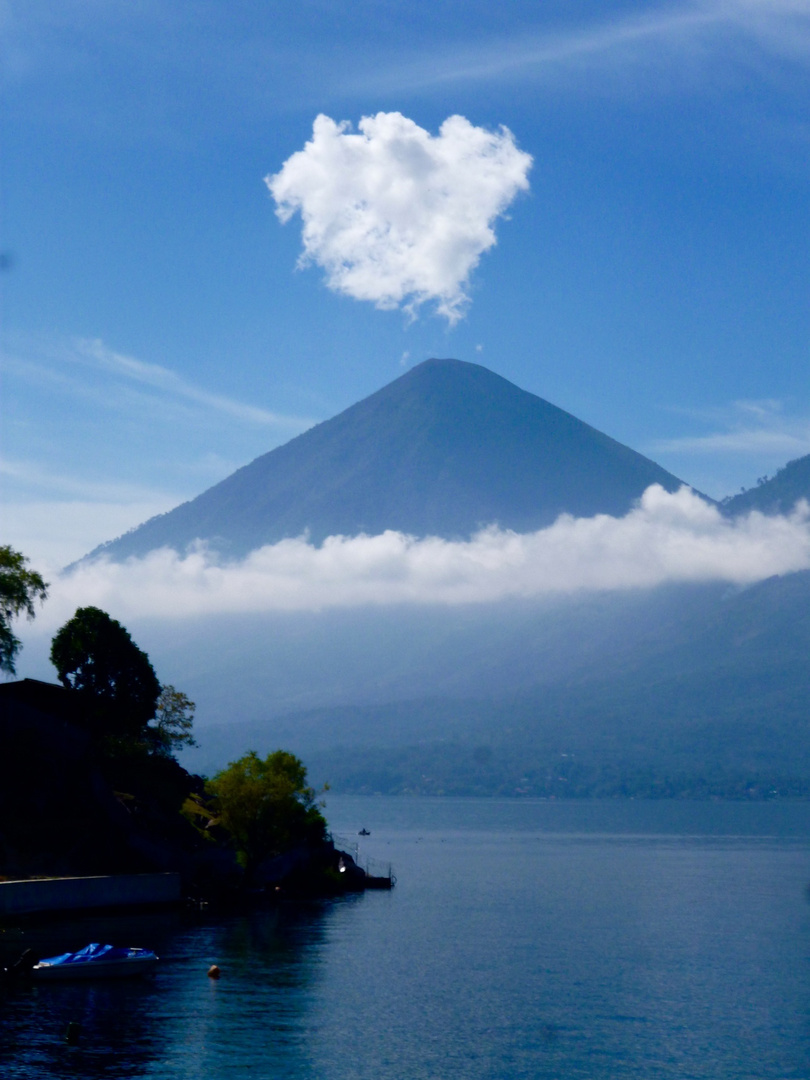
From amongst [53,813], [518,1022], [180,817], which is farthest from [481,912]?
[518,1022]

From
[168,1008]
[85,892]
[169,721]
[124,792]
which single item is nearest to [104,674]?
[169,721]

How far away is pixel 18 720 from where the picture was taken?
305 ft

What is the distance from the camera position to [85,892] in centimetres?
8100

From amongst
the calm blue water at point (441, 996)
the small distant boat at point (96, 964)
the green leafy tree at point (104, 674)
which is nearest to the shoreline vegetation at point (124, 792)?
the green leafy tree at point (104, 674)

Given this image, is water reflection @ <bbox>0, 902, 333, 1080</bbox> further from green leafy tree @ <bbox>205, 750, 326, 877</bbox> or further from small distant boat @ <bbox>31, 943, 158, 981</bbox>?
green leafy tree @ <bbox>205, 750, 326, 877</bbox>

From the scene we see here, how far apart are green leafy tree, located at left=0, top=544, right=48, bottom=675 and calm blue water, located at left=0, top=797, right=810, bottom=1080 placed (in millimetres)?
23898

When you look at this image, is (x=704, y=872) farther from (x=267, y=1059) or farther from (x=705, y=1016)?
(x=267, y=1059)

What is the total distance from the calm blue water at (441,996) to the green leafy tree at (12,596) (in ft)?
78.4

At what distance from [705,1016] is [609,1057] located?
11.2 meters

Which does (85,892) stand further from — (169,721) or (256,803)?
(169,721)

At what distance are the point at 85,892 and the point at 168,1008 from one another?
23.9 meters

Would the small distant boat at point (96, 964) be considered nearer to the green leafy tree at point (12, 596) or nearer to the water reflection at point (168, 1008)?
the water reflection at point (168, 1008)

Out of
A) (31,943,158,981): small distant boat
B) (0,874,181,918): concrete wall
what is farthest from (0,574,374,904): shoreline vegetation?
(31,943,158,981): small distant boat

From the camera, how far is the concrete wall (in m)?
76.3
